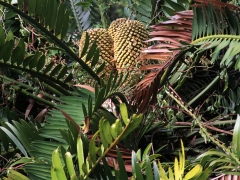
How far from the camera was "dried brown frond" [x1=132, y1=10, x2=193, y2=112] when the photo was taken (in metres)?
0.95

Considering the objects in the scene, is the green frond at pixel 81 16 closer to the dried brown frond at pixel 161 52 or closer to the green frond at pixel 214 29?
the dried brown frond at pixel 161 52

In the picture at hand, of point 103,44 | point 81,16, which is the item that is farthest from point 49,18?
point 81,16

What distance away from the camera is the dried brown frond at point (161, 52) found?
3.11ft

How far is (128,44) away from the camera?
1100 mm

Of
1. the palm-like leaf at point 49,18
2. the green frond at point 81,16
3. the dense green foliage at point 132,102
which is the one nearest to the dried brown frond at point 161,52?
the dense green foliage at point 132,102

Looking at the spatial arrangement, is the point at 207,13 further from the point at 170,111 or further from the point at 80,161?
the point at 80,161

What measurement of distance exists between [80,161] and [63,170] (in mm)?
45

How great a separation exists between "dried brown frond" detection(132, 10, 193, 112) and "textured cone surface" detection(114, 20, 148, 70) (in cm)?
6

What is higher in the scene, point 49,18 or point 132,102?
point 49,18

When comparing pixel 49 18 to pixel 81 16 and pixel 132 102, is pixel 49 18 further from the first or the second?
A: pixel 81 16

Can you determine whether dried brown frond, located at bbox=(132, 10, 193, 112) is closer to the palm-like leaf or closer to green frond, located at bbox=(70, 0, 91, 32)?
the palm-like leaf

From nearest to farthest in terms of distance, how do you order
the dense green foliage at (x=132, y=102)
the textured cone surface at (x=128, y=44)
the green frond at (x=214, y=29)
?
the dense green foliage at (x=132, y=102) → the green frond at (x=214, y=29) → the textured cone surface at (x=128, y=44)

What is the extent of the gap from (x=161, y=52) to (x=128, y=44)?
0.14 m

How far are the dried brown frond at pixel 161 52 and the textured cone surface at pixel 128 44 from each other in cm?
6
